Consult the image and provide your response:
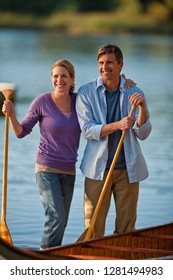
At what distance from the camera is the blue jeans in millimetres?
7676

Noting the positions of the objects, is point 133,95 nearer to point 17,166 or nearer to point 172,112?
point 17,166

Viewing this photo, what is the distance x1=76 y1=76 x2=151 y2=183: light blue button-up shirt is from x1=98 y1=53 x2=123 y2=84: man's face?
0.16ft

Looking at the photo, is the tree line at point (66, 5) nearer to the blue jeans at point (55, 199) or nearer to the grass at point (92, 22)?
the grass at point (92, 22)

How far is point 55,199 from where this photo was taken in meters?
7.66

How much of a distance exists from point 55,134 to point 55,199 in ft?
1.24

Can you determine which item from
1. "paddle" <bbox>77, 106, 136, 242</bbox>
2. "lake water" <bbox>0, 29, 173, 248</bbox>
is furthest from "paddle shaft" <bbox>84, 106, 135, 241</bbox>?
"lake water" <bbox>0, 29, 173, 248</bbox>

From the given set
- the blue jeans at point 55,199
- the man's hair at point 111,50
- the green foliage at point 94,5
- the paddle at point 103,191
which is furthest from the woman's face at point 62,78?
the green foliage at point 94,5

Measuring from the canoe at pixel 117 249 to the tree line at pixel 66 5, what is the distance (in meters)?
49.8

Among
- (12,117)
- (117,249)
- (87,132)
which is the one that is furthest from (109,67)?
(117,249)

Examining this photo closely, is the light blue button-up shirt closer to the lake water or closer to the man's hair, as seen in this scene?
the man's hair

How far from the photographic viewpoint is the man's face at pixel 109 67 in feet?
25.1

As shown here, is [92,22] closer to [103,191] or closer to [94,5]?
[94,5]
